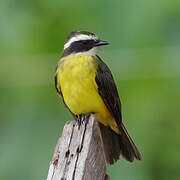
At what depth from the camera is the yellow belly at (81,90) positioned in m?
4.44

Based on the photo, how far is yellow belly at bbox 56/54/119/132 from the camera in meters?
4.44

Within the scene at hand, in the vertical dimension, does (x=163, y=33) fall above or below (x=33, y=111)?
above

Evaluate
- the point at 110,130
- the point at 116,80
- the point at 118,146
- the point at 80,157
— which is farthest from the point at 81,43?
the point at 80,157

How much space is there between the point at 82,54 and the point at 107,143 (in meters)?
1.00

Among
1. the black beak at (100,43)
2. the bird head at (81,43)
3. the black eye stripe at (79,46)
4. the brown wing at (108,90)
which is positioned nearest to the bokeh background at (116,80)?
the black beak at (100,43)

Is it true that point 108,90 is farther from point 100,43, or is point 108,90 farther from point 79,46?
point 79,46

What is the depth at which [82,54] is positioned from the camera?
4.80 metres

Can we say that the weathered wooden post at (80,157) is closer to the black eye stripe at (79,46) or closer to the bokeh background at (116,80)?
the bokeh background at (116,80)

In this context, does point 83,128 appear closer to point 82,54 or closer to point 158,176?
point 158,176

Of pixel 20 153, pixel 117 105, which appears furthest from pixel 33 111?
pixel 117 105

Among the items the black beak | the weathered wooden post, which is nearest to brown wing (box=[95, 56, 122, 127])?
the black beak

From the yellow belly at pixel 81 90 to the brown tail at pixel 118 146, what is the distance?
0.32 feet

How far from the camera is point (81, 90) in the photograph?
4.45 m

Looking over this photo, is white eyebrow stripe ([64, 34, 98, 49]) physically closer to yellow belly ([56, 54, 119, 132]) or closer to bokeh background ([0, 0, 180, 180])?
yellow belly ([56, 54, 119, 132])
